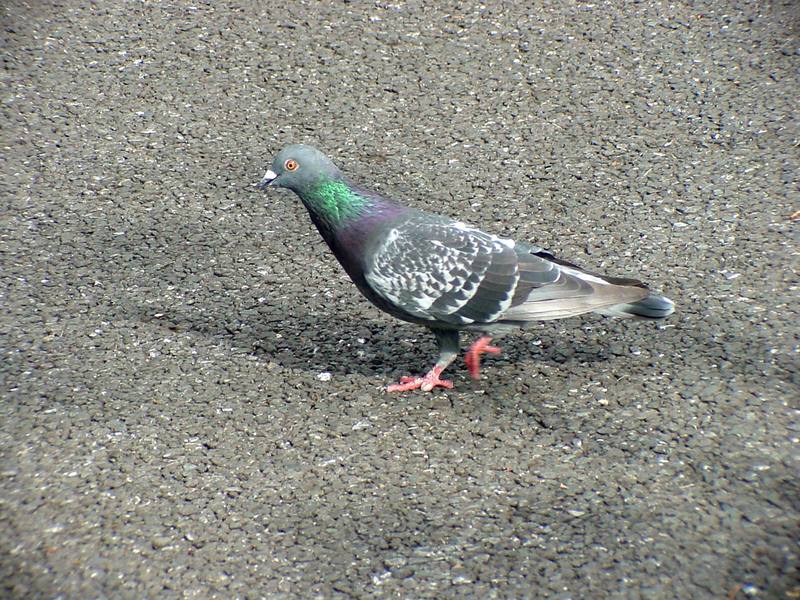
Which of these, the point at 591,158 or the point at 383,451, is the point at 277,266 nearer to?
the point at 383,451

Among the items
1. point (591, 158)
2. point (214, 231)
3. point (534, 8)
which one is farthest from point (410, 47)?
point (214, 231)

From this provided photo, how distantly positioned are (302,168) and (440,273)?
0.71 metres

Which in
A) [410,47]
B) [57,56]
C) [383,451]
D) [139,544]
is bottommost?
[139,544]

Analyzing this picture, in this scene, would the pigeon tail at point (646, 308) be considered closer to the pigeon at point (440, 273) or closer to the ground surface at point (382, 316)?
the pigeon at point (440, 273)

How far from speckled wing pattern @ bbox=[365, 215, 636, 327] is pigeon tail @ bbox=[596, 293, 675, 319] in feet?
0.25

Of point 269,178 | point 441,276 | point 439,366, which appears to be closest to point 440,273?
point 441,276

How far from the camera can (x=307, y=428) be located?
13.1ft

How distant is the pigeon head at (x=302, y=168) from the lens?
13.4 feet

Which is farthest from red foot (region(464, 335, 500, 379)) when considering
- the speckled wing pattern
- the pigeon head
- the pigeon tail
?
the pigeon head

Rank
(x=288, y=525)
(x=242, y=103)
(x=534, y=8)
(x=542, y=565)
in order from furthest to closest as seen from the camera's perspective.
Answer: (x=534, y=8) < (x=242, y=103) < (x=288, y=525) < (x=542, y=565)

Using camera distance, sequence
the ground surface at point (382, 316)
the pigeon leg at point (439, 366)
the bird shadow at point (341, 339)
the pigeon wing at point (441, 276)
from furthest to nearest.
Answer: the bird shadow at point (341, 339) < the pigeon leg at point (439, 366) < the pigeon wing at point (441, 276) < the ground surface at point (382, 316)

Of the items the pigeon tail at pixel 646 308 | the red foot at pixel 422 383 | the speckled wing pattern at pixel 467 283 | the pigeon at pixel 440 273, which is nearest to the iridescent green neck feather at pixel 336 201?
the pigeon at pixel 440 273

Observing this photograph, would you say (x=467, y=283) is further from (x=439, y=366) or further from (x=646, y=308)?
(x=646, y=308)

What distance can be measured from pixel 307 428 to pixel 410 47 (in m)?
3.42
